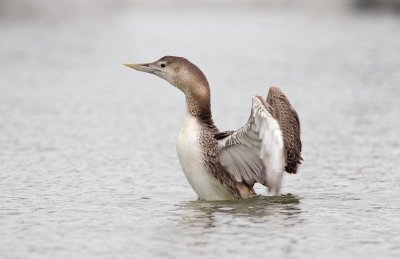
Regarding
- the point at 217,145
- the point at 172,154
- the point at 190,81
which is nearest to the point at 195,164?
the point at 217,145

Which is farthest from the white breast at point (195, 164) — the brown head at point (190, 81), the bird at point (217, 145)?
the brown head at point (190, 81)

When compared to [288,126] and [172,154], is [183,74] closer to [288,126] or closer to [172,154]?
[288,126]

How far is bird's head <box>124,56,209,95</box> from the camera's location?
1005cm

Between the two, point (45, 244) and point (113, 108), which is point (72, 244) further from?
point (113, 108)

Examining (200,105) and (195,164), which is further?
(200,105)

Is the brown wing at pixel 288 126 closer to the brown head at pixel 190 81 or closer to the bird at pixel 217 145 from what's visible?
the bird at pixel 217 145

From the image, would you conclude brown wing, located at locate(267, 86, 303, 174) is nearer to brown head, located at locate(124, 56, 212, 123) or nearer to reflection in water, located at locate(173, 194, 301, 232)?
reflection in water, located at locate(173, 194, 301, 232)

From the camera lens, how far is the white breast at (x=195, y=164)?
9.66 meters

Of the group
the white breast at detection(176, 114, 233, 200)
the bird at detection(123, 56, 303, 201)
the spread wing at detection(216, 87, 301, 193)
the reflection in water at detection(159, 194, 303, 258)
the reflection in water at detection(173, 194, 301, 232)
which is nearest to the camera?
the reflection in water at detection(159, 194, 303, 258)

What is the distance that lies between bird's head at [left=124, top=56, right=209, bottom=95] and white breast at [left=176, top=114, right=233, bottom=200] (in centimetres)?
30

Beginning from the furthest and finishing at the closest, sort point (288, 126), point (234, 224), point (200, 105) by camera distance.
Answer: point (288, 126), point (200, 105), point (234, 224)

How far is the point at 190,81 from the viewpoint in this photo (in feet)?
33.0

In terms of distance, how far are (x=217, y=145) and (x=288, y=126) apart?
31.2 inches

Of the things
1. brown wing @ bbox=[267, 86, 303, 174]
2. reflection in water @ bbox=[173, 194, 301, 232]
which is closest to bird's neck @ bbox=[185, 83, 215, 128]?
brown wing @ bbox=[267, 86, 303, 174]
